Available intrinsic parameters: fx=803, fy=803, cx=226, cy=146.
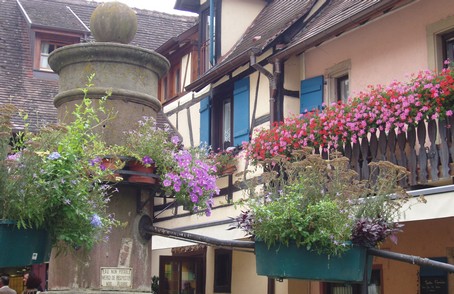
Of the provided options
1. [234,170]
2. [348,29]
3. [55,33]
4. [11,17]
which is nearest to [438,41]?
[348,29]

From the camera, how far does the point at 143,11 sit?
23.1m

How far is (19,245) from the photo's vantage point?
12.2 feet

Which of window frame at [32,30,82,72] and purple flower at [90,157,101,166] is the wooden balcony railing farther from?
window frame at [32,30,82,72]

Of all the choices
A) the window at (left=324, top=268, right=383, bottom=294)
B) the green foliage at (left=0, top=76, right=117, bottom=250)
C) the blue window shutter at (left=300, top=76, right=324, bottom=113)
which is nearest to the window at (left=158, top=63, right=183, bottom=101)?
the blue window shutter at (left=300, top=76, right=324, bottom=113)

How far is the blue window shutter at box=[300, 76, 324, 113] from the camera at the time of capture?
1275cm

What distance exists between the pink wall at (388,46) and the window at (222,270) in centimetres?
491

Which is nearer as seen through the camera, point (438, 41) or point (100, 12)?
point (100, 12)

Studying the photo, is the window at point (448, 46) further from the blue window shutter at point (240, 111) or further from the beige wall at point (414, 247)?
the blue window shutter at point (240, 111)

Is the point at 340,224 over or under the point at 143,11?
under

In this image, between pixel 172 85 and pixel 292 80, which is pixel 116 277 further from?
pixel 172 85

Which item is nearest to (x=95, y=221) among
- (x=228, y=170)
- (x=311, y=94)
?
(x=311, y=94)

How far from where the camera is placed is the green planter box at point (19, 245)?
3.67m

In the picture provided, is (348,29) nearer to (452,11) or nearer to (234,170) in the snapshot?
(452,11)

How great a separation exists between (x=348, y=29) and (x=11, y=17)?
11.7 meters
